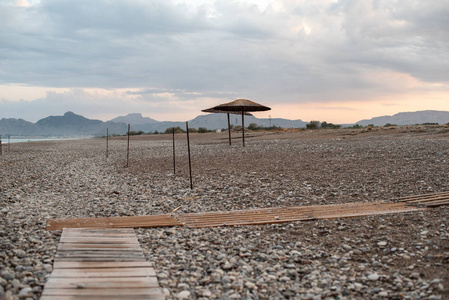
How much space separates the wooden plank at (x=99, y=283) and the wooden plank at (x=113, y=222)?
2.06 metres

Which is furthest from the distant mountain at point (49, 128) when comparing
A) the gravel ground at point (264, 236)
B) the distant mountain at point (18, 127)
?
the gravel ground at point (264, 236)

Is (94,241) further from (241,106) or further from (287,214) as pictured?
(241,106)

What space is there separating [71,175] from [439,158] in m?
11.6

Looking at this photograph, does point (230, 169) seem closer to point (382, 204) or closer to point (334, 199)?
point (334, 199)

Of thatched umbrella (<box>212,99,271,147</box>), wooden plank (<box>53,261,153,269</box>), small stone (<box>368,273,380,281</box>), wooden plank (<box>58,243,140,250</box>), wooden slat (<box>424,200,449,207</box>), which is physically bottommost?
small stone (<box>368,273,380,281</box>)

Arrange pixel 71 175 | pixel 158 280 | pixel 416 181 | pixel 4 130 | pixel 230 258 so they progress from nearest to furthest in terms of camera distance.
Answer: pixel 158 280
pixel 230 258
pixel 416 181
pixel 71 175
pixel 4 130

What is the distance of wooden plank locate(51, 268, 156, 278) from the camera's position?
410 cm

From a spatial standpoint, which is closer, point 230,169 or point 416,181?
point 416,181

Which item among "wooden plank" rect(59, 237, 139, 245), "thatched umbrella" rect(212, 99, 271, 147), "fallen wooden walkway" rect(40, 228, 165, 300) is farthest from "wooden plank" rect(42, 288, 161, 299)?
"thatched umbrella" rect(212, 99, 271, 147)

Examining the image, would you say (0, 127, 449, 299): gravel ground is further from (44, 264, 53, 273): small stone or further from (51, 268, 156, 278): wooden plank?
(51, 268, 156, 278): wooden plank

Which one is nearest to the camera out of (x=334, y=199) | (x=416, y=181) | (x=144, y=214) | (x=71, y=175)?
(x=144, y=214)

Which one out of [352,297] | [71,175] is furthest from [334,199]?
[71,175]

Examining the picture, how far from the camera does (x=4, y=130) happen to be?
16388cm

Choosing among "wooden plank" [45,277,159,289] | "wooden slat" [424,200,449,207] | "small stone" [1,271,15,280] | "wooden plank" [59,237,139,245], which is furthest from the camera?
"wooden slat" [424,200,449,207]
